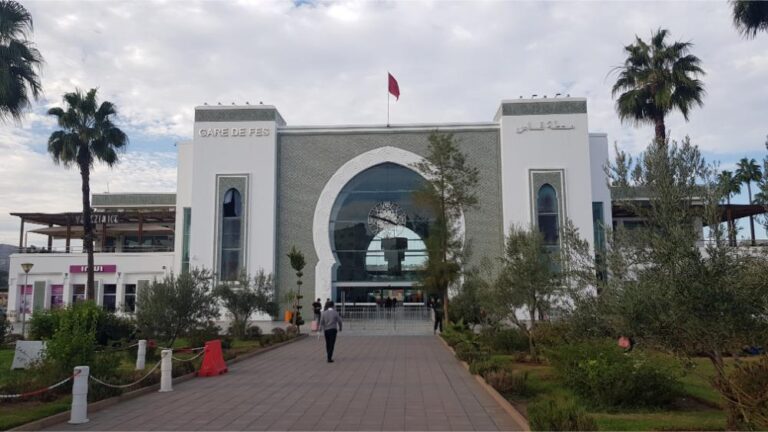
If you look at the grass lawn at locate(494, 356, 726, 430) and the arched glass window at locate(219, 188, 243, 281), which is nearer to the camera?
the grass lawn at locate(494, 356, 726, 430)

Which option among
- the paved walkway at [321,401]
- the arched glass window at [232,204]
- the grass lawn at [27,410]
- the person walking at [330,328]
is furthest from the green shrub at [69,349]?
the arched glass window at [232,204]

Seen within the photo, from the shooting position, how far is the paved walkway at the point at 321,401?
308 inches

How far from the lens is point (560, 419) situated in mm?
6598

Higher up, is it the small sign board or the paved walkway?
the small sign board

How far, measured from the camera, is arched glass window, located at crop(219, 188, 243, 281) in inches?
1379

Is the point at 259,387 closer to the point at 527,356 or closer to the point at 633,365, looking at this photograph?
the point at 633,365

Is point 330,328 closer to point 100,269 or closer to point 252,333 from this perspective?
point 252,333

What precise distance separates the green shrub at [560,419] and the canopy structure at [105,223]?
133 ft

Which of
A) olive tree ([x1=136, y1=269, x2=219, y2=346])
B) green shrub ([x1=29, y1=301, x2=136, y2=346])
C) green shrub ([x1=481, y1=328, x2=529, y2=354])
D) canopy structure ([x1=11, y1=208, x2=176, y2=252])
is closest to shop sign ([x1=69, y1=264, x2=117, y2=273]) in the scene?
canopy structure ([x1=11, y1=208, x2=176, y2=252])

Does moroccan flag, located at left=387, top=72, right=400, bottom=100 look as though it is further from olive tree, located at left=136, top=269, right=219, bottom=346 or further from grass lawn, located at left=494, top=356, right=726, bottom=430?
grass lawn, located at left=494, top=356, right=726, bottom=430

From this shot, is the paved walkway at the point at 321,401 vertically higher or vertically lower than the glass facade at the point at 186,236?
lower

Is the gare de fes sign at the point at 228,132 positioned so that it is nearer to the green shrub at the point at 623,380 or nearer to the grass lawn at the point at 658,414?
the grass lawn at the point at 658,414

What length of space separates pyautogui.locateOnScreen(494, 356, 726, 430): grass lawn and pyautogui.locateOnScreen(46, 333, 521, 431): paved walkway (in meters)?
1.17

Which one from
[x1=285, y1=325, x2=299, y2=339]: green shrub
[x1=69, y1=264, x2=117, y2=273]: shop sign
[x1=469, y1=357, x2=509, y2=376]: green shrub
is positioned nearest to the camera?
[x1=469, y1=357, x2=509, y2=376]: green shrub
